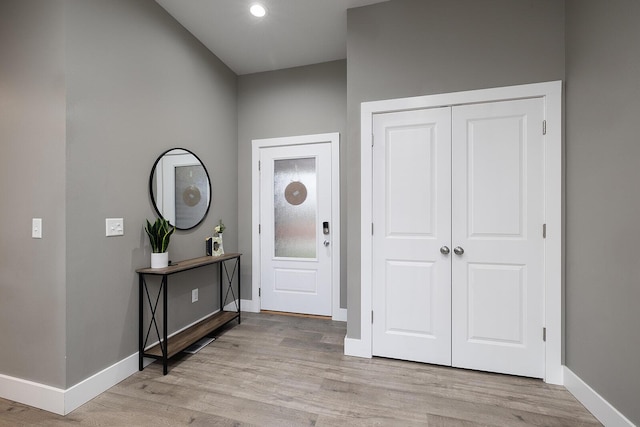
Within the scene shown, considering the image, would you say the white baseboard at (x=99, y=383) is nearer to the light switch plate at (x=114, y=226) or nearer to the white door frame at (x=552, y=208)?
the light switch plate at (x=114, y=226)

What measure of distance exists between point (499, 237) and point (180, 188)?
271 cm

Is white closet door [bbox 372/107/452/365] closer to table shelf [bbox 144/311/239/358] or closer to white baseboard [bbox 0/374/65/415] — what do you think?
table shelf [bbox 144/311/239/358]

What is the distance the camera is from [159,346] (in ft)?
7.57

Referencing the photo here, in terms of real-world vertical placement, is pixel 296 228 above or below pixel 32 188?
below

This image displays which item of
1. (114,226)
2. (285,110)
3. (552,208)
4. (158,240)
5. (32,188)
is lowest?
(158,240)

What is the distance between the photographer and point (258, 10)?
246 centimetres

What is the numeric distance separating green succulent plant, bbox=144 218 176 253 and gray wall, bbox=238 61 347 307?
53.0 inches

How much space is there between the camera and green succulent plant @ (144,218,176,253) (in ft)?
7.24

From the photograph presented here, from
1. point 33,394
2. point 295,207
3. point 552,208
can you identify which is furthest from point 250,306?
point 552,208

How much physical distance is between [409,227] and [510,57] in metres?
1.44

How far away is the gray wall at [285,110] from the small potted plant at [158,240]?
1.34m

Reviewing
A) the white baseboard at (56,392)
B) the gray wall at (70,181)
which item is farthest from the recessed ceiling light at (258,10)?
the white baseboard at (56,392)

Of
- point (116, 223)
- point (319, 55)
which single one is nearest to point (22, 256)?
point (116, 223)

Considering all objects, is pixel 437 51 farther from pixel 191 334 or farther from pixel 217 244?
pixel 191 334
